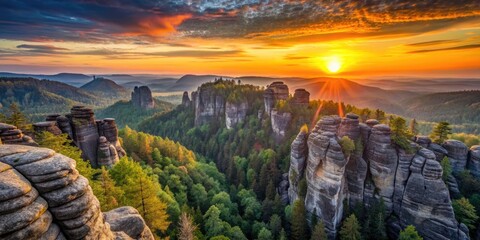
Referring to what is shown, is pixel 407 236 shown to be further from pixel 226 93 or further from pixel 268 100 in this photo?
pixel 226 93

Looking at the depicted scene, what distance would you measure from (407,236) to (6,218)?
135 feet

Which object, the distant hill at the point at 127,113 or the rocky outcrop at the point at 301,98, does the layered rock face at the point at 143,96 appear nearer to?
the distant hill at the point at 127,113

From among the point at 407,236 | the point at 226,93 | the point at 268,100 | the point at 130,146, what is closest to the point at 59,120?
the point at 130,146

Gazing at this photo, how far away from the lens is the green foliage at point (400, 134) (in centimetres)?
3728

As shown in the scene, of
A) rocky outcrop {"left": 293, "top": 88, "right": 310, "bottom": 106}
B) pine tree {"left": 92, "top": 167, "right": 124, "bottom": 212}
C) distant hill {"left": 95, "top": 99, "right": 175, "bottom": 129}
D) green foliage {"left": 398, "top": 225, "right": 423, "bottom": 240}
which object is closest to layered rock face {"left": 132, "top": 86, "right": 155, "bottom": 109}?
distant hill {"left": 95, "top": 99, "right": 175, "bottom": 129}

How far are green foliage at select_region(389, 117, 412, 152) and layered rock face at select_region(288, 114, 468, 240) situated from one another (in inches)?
35.2

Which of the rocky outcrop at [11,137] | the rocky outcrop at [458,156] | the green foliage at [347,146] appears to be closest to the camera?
the rocky outcrop at [11,137]

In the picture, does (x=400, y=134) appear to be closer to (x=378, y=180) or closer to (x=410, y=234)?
(x=378, y=180)

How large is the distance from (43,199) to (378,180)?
43.1 metres

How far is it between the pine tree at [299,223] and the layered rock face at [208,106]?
72761 millimetres

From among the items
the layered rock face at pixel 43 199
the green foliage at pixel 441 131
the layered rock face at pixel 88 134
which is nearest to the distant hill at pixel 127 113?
the layered rock face at pixel 88 134

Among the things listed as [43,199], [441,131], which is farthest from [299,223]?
[43,199]

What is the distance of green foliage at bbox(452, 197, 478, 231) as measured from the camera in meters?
34.1

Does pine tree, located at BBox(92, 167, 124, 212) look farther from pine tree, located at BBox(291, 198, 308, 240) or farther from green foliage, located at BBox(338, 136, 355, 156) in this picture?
green foliage, located at BBox(338, 136, 355, 156)
